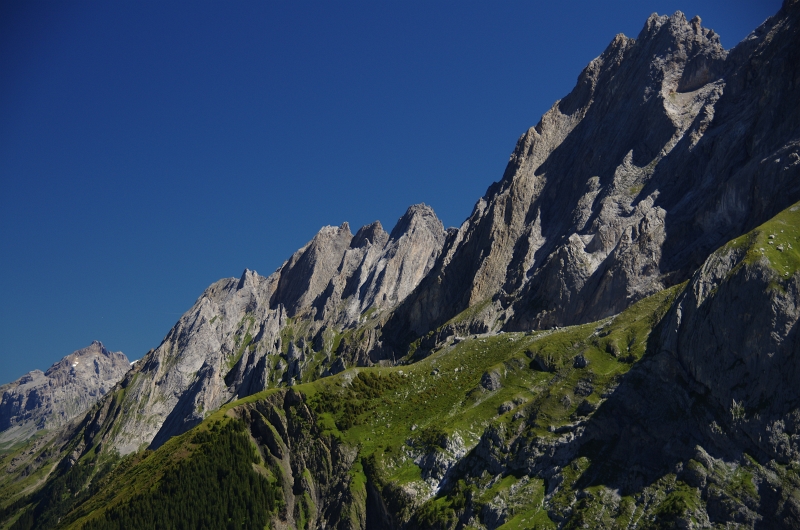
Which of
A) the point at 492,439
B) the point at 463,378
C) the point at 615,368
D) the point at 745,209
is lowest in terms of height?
the point at 492,439

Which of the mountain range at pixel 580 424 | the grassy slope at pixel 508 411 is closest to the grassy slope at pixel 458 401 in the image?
the grassy slope at pixel 508 411

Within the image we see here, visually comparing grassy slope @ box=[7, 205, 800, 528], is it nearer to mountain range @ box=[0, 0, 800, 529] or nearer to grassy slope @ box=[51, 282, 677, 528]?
grassy slope @ box=[51, 282, 677, 528]

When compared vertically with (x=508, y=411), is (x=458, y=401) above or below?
above

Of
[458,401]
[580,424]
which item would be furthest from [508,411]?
[580,424]

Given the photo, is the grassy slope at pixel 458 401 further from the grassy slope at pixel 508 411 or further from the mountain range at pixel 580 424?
the mountain range at pixel 580 424

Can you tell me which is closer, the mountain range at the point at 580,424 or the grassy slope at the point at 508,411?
the mountain range at the point at 580,424

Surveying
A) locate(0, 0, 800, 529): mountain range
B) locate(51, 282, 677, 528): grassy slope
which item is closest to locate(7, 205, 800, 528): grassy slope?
locate(51, 282, 677, 528): grassy slope

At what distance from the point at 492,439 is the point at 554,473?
54.5ft

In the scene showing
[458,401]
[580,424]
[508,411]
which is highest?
[458,401]

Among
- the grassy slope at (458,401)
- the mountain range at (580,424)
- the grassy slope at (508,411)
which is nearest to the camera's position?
the mountain range at (580,424)

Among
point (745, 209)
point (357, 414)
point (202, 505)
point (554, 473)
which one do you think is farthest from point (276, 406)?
point (745, 209)

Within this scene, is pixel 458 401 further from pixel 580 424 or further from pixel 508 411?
pixel 580 424

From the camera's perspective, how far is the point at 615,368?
450ft

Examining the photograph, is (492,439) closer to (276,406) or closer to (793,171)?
(276,406)
